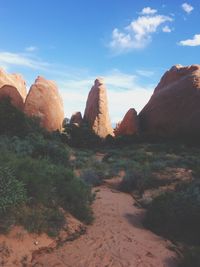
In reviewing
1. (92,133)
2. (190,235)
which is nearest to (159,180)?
(190,235)

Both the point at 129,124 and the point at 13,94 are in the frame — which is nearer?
the point at 13,94

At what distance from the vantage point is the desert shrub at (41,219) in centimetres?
620

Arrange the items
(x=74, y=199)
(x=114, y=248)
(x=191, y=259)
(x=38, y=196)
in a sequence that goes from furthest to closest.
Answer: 1. (x=74, y=199)
2. (x=38, y=196)
3. (x=114, y=248)
4. (x=191, y=259)

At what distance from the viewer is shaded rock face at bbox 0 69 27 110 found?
90.0 ft

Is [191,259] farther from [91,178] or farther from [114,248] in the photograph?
[91,178]

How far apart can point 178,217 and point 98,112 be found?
23.6 m

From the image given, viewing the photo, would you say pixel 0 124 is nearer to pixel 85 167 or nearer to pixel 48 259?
pixel 85 167

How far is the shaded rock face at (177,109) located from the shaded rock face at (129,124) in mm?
703

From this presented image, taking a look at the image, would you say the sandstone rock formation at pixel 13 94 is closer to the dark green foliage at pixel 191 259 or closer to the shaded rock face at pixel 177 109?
the shaded rock face at pixel 177 109

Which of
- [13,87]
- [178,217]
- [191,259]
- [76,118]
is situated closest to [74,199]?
[178,217]

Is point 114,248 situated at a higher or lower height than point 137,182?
lower

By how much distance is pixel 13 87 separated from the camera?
2786 centimetres

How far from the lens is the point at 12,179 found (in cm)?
641

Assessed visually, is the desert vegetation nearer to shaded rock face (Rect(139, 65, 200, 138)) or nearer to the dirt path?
the dirt path
